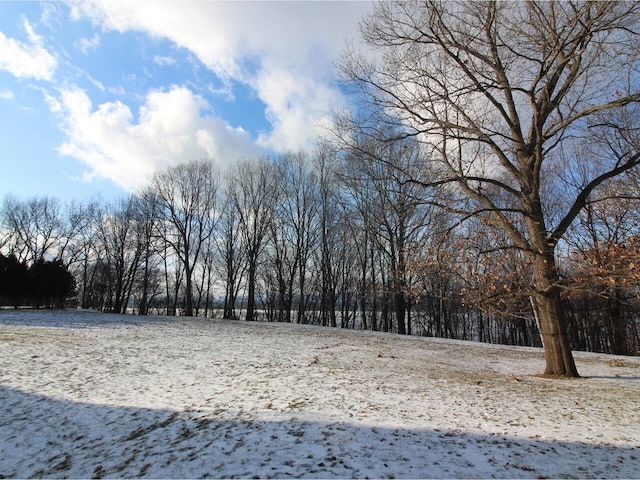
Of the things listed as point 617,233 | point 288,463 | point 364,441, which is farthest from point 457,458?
point 617,233

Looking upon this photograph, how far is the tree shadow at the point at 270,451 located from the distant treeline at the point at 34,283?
27.9m

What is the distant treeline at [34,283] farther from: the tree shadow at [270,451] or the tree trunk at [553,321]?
the tree trunk at [553,321]

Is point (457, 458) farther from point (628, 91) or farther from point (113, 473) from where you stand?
point (628, 91)

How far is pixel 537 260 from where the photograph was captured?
29.1 ft

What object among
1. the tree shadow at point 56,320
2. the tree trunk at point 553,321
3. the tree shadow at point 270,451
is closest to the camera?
the tree shadow at point 270,451

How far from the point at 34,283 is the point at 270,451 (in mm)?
32541

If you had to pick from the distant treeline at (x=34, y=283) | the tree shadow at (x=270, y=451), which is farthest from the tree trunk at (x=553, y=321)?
the distant treeline at (x=34, y=283)

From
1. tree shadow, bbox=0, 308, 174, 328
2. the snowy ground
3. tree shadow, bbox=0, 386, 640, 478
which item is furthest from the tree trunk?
tree shadow, bbox=0, 308, 174, 328

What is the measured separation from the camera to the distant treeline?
26.5 metres

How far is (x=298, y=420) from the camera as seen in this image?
16.8 ft

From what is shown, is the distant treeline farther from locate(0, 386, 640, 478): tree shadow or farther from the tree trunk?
the tree trunk

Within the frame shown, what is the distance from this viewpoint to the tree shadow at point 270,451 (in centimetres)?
386

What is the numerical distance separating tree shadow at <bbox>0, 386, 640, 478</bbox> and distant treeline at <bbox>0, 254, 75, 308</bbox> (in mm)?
27857

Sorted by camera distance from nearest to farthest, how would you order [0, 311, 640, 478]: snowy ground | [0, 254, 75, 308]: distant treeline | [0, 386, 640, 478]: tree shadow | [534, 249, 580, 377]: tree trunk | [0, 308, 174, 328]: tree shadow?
[0, 386, 640, 478]: tree shadow
[0, 311, 640, 478]: snowy ground
[534, 249, 580, 377]: tree trunk
[0, 308, 174, 328]: tree shadow
[0, 254, 75, 308]: distant treeline
